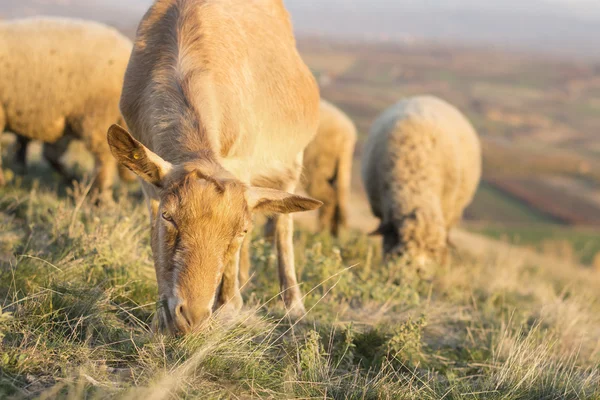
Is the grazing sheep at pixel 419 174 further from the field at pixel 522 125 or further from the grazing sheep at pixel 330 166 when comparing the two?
the field at pixel 522 125

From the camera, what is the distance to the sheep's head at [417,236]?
8.58 meters

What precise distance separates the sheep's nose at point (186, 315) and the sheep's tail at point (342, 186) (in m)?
9.45

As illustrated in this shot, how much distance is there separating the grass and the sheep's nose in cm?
18

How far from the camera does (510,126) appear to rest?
424 feet

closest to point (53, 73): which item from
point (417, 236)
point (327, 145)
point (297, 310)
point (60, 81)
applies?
point (60, 81)

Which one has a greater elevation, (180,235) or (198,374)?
(180,235)

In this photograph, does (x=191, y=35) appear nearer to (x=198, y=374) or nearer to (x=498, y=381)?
(x=198, y=374)

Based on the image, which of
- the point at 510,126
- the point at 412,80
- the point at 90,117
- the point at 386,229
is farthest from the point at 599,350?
the point at 412,80

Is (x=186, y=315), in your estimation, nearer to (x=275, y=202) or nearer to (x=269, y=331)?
(x=275, y=202)

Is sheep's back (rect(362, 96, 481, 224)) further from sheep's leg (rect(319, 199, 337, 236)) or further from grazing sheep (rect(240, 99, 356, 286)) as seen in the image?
sheep's leg (rect(319, 199, 337, 236))

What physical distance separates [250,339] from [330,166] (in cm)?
882

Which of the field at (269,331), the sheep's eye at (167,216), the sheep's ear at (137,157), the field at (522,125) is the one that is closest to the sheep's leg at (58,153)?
the field at (269,331)

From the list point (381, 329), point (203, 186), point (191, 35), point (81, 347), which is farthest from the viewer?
point (381, 329)

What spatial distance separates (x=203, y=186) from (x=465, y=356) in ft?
9.85
